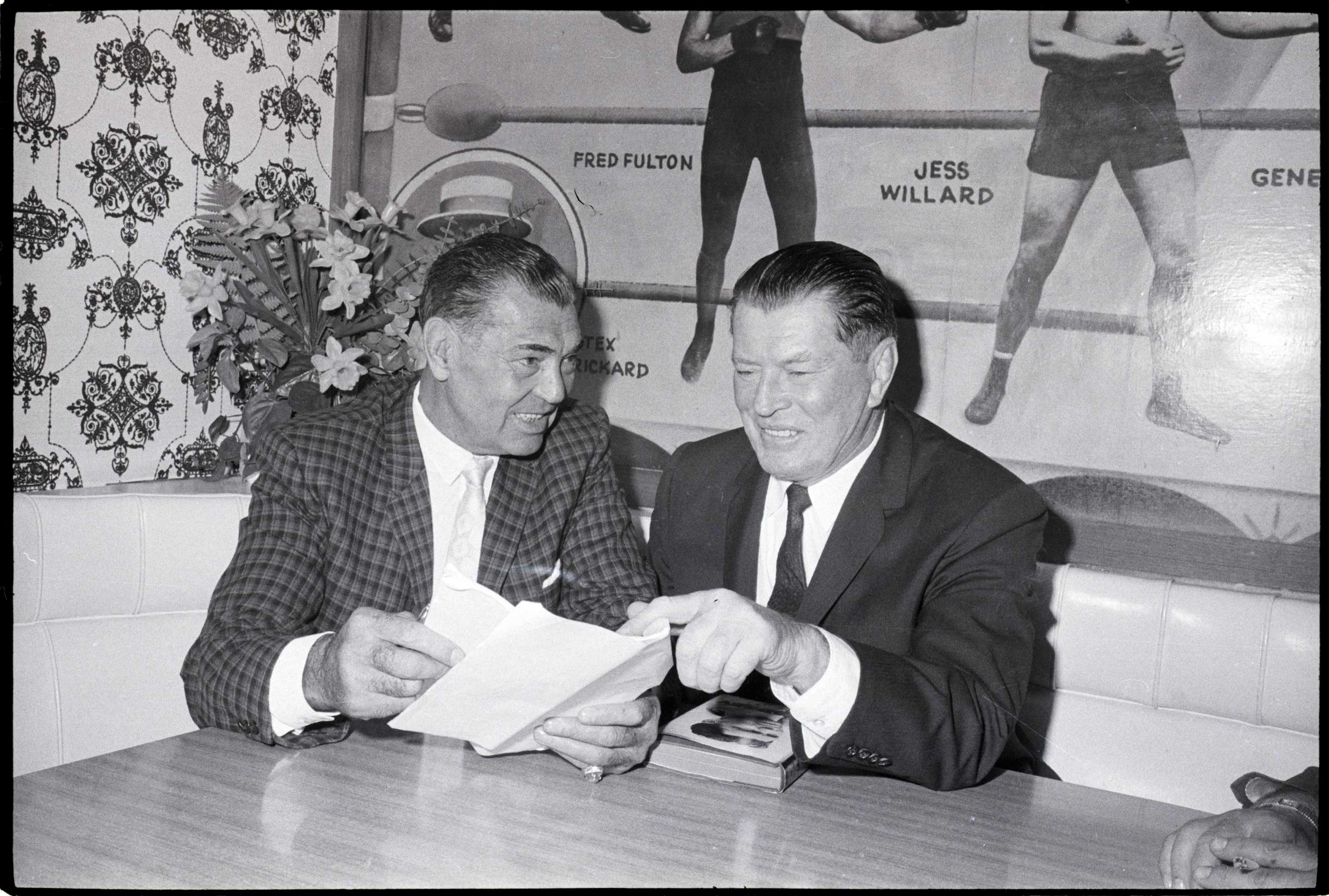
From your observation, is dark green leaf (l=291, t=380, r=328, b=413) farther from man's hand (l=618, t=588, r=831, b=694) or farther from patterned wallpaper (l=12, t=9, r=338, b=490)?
man's hand (l=618, t=588, r=831, b=694)

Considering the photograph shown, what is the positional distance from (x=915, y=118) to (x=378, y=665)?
67.9 inches

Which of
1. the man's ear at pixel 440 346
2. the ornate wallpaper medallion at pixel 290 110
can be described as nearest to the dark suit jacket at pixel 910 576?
the man's ear at pixel 440 346

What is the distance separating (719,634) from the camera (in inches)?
53.1

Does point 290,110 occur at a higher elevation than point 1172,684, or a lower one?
higher

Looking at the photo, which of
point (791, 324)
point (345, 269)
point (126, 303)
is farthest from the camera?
point (345, 269)

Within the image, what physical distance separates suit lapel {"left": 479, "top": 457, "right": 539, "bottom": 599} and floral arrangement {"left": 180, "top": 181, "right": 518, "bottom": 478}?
58cm

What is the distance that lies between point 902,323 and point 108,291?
1.77m

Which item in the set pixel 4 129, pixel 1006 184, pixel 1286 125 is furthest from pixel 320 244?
pixel 1286 125

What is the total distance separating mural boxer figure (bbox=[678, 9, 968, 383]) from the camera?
257 centimetres

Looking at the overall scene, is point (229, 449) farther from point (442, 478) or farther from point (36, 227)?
point (442, 478)

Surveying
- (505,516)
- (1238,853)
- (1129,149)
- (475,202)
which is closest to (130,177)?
(475,202)

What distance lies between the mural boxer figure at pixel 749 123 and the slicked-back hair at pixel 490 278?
0.74 metres

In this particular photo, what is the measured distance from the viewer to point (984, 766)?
4.98 ft

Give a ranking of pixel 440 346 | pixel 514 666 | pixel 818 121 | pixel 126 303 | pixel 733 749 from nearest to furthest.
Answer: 1. pixel 514 666
2. pixel 733 749
3. pixel 440 346
4. pixel 126 303
5. pixel 818 121
